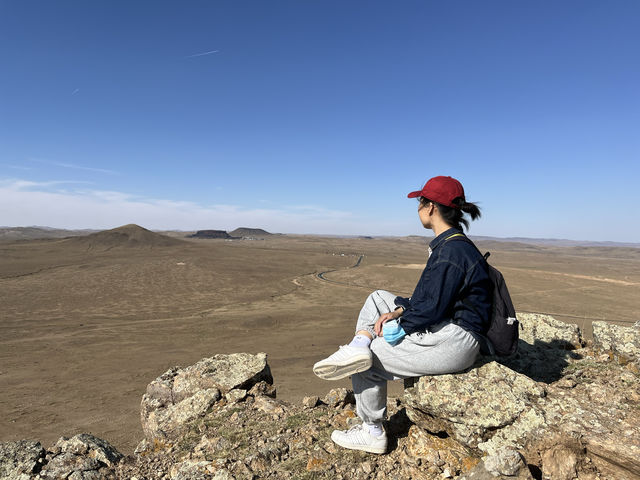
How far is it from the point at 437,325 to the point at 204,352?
12854 mm

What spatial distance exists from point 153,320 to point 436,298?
759 inches

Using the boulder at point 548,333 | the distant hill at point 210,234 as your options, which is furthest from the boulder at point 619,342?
the distant hill at point 210,234

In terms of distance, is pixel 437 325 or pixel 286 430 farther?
pixel 286 430

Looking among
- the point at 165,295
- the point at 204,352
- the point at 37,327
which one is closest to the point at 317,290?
the point at 165,295

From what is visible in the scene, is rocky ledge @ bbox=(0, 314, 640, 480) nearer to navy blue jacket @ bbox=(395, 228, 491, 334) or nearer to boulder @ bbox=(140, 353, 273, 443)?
boulder @ bbox=(140, 353, 273, 443)

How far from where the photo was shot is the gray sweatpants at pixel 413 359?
9.42ft

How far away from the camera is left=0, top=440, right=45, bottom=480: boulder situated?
344 cm

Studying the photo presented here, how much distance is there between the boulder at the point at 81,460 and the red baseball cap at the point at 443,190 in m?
4.22

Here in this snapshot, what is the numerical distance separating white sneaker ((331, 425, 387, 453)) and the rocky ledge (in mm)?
116

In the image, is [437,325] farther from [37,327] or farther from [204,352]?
[37,327]

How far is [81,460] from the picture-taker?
11.9 ft

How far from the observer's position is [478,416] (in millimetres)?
2887

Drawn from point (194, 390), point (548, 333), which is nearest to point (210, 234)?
point (194, 390)

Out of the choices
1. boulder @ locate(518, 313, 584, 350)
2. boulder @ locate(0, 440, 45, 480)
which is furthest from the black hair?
boulder @ locate(0, 440, 45, 480)
